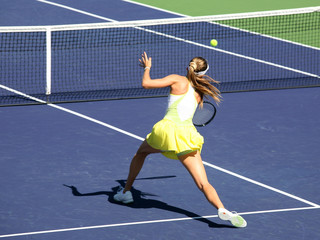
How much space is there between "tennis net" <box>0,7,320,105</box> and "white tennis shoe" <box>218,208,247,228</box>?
6.01 metres

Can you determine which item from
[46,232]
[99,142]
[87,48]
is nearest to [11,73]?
[87,48]

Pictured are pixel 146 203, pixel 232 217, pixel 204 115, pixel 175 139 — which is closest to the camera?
pixel 232 217

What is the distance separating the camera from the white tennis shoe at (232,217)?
349 inches

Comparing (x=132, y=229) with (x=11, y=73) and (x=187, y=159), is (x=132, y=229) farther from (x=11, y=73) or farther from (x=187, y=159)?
(x=11, y=73)

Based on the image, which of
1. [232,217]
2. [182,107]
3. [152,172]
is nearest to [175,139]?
[182,107]

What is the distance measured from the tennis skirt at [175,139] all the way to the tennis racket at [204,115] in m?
0.54

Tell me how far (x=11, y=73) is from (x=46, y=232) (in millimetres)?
7464

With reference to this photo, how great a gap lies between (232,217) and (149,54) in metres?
8.85

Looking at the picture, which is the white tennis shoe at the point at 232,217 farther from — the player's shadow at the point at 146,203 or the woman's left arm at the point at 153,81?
the woman's left arm at the point at 153,81

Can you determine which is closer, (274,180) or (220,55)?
(274,180)

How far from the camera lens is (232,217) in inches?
351

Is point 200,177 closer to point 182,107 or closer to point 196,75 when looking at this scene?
point 182,107

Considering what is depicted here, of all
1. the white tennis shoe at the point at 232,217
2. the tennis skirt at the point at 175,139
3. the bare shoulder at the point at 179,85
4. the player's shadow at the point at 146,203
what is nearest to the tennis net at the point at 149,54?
the player's shadow at the point at 146,203

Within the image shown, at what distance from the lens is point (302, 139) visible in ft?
40.7
